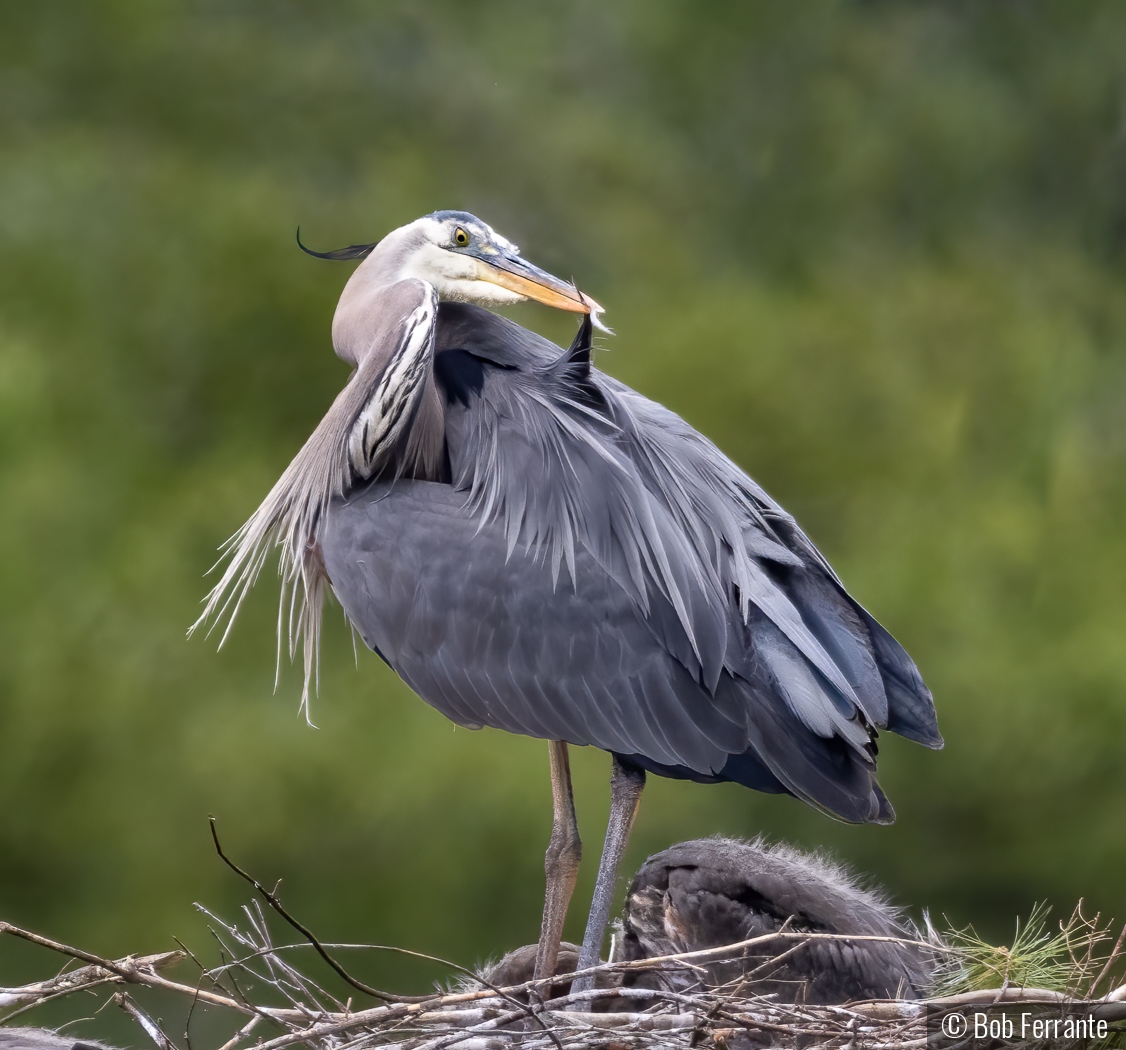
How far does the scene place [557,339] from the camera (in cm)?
599

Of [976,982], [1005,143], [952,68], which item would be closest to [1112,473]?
[1005,143]

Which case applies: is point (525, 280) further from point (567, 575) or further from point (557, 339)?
point (557, 339)

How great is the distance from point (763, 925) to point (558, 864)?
0.40 meters

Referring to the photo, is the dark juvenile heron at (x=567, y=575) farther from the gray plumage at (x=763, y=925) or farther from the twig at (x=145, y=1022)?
the twig at (x=145, y=1022)

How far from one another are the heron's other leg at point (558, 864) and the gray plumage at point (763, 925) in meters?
0.12

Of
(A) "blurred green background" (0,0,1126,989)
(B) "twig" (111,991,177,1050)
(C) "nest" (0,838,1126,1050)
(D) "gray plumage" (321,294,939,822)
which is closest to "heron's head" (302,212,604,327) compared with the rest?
(D) "gray plumage" (321,294,939,822)

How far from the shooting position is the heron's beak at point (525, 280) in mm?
2537

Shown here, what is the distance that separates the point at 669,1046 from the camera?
1911mm

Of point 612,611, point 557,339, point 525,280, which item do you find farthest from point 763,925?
point 557,339

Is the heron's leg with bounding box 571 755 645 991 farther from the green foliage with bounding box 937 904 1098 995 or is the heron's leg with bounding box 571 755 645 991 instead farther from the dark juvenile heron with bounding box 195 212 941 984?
the green foliage with bounding box 937 904 1098 995

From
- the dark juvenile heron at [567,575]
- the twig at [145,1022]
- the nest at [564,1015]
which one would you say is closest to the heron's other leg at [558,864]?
the dark juvenile heron at [567,575]

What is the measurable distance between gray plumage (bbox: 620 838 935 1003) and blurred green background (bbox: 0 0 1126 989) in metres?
3.34

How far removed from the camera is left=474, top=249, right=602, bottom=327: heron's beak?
2.54 m

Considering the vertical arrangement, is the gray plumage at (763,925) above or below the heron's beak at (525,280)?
below
